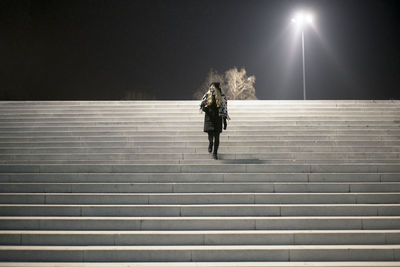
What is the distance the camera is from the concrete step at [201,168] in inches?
281

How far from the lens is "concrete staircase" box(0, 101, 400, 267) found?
5.15 m

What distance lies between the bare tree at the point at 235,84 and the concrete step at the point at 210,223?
113ft

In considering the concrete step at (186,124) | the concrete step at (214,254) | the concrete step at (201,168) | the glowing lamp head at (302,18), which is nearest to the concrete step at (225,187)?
Answer: the concrete step at (201,168)

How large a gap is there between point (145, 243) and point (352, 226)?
3099mm

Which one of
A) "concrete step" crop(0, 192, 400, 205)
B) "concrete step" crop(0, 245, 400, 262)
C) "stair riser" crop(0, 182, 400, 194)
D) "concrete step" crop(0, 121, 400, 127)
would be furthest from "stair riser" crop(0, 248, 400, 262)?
"concrete step" crop(0, 121, 400, 127)

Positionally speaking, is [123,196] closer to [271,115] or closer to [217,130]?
[217,130]

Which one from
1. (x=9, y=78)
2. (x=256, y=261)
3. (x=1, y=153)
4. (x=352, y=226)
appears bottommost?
(x=256, y=261)

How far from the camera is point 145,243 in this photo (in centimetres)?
542

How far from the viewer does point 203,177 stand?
22.5 ft

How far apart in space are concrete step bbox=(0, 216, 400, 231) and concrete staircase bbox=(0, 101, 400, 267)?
0.05 ft

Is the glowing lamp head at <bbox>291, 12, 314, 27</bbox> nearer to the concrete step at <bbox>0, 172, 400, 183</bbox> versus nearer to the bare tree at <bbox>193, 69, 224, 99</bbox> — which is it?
the concrete step at <bbox>0, 172, 400, 183</bbox>

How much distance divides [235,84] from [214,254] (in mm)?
36452

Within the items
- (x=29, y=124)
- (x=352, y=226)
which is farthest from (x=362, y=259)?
(x=29, y=124)

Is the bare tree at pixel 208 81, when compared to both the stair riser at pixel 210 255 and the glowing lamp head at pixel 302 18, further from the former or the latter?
the stair riser at pixel 210 255
